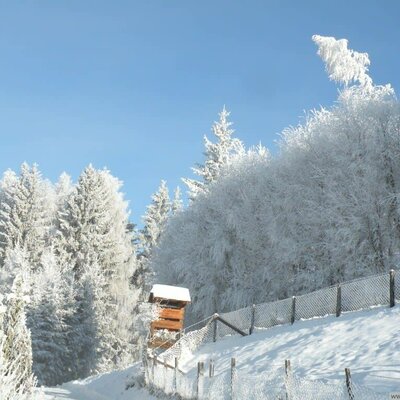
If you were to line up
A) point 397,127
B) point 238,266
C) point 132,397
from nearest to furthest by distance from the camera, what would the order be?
point 132,397 → point 397,127 → point 238,266

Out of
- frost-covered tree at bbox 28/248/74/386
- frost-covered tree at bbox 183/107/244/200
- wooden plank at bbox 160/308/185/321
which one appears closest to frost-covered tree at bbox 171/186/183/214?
frost-covered tree at bbox 183/107/244/200

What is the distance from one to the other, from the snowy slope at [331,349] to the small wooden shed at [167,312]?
4247 millimetres

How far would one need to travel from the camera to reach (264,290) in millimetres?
34594

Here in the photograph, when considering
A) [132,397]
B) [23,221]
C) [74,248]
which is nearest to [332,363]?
[132,397]

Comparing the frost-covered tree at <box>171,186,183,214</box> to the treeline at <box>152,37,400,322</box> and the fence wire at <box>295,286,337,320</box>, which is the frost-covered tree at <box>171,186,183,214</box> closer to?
the treeline at <box>152,37,400,322</box>

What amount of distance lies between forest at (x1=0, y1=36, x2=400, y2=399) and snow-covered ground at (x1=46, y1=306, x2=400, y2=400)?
271 inches

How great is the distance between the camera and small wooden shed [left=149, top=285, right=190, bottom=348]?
1055 inches

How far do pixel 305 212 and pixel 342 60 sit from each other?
10005mm

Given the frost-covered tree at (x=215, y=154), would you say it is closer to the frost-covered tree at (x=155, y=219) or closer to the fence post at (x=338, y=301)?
the frost-covered tree at (x=155, y=219)

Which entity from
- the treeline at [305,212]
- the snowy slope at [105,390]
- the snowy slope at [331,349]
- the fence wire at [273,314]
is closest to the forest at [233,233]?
the treeline at [305,212]

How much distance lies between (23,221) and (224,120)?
21.5 metres

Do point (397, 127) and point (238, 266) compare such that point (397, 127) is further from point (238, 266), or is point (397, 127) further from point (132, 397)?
point (132, 397)

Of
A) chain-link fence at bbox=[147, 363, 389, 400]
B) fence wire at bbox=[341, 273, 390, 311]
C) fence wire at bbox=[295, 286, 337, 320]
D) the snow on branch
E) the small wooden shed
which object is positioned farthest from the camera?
the snow on branch

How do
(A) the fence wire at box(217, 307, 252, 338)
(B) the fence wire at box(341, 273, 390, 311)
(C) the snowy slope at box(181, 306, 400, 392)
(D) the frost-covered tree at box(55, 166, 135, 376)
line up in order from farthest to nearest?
(D) the frost-covered tree at box(55, 166, 135, 376), (A) the fence wire at box(217, 307, 252, 338), (B) the fence wire at box(341, 273, 390, 311), (C) the snowy slope at box(181, 306, 400, 392)
